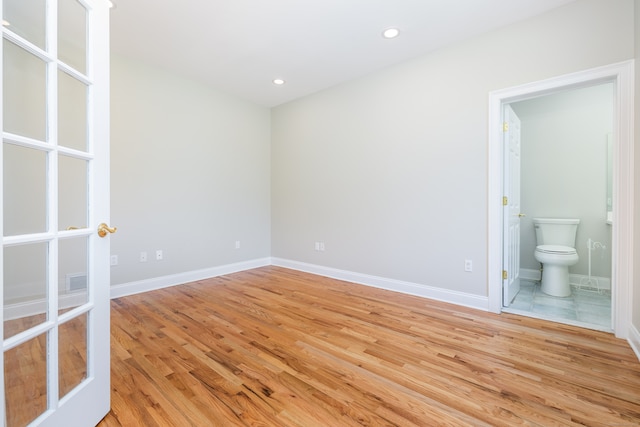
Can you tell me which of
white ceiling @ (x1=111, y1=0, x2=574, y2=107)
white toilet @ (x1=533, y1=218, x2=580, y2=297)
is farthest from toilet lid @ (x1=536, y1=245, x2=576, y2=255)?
white ceiling @ (x1=111, y1=0, x2=574, y2=107)

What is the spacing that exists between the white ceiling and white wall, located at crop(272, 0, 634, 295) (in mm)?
210

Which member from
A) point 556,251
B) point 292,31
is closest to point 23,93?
point 292,31

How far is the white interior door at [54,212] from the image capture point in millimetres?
927

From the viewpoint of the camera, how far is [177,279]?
348cm

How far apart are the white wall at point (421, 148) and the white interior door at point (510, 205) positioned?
214 millimetres

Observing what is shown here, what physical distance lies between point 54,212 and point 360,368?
1.68 m

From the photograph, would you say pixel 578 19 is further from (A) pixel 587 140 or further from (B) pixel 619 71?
(A) pixel 587 140

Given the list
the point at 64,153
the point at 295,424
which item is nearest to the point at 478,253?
the point at 295,424

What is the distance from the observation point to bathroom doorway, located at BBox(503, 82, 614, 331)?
3262 mm

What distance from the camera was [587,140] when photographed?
11.1 feet

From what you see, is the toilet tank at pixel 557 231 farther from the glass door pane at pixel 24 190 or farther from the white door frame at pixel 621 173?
the glass door pane at pixel 24 190

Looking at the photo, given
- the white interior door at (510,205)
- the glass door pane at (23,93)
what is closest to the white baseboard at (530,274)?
the white interior door at (510,205)

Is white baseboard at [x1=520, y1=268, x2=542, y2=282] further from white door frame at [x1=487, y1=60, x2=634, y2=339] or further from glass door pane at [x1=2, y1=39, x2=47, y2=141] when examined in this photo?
glass door pane at [x1=2, y1=39, x2=47, y2=141]

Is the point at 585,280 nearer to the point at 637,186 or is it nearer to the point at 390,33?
the point at 637,186
